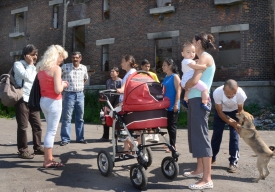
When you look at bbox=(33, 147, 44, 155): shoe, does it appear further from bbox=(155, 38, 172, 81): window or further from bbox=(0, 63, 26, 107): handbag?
bbox=(155, 38, 172, 81): window

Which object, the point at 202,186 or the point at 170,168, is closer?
the point at 202,186

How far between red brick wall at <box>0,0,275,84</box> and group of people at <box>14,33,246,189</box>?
8604 millimetres

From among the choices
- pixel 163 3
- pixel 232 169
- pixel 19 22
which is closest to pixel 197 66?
pixel 232 169

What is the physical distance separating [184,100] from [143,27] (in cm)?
1293

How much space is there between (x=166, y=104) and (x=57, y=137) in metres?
5.12

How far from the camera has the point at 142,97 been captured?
15.9 ft

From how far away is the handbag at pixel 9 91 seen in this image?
596cm

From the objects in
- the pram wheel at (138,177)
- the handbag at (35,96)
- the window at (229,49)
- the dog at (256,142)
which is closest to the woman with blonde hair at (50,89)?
the handbag at (35,96)

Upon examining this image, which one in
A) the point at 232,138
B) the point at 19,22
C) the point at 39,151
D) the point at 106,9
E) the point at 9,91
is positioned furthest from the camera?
the point at 19,22

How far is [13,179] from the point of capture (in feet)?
16.6

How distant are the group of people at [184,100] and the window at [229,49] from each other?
28.4ft

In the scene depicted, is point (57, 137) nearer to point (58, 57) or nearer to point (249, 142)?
point (58, 57)

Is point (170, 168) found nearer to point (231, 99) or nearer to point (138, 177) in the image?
point (138, 177)

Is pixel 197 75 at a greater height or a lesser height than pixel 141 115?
greater
